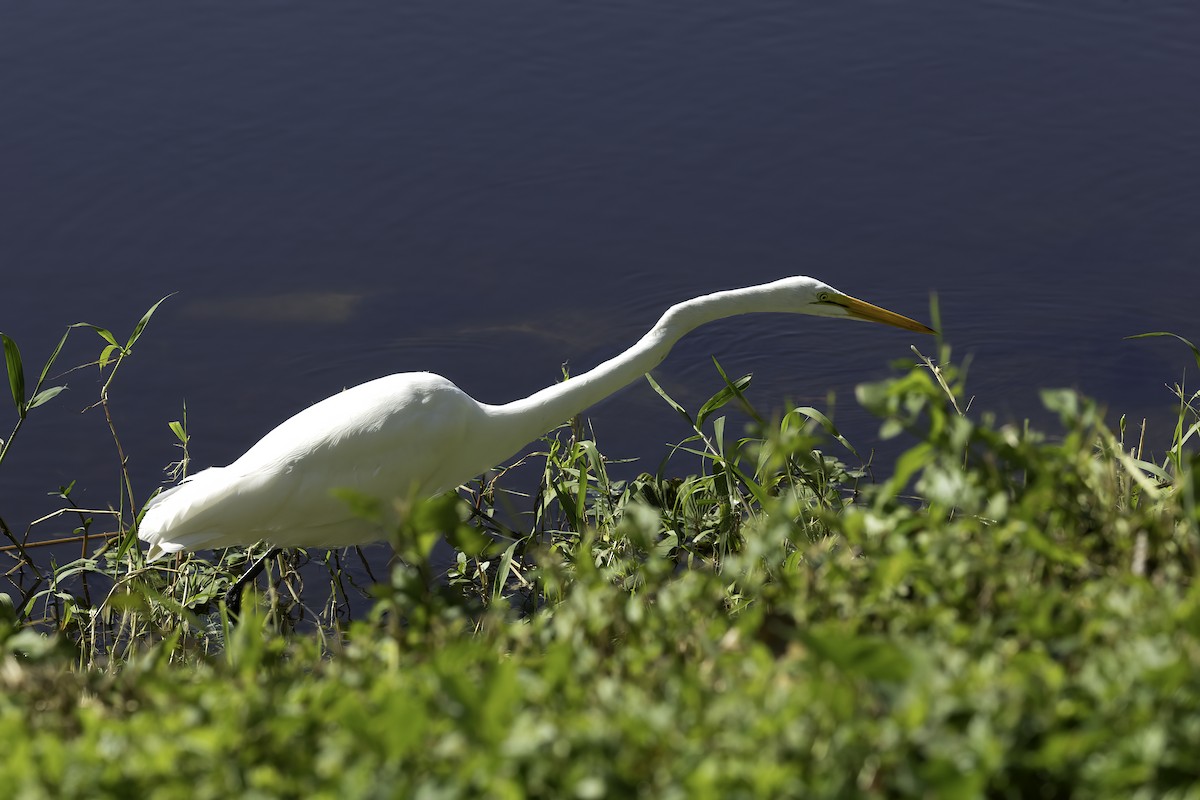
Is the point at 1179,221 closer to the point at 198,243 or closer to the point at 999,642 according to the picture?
the point at 198,243

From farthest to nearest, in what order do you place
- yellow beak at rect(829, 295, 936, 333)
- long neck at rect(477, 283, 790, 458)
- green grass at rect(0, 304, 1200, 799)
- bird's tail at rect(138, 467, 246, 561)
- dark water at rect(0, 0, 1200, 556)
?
dark water at rect(0, 0, 1200, 556) < yellow beak at rect(829, 295, 936, 333) < long neck at rect(477, 283, 790, 458) < bird's tail at rect(138, 467, 246, 561) < green grass at rect(0, 304, 1200, 799)

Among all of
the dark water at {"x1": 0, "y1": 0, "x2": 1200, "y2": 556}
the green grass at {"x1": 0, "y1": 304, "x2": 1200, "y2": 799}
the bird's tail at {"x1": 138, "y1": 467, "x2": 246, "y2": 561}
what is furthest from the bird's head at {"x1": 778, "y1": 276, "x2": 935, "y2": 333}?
the green grass at {"x1": 0, "y1": 304, "x2": 1200, "y2": 799}

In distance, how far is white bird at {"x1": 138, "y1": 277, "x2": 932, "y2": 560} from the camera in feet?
12.7

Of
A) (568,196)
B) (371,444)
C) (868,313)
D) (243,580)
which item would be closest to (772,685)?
(371,444)

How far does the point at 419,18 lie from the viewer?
8.09m

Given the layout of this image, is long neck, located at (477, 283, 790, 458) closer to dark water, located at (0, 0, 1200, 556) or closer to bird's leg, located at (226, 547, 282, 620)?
bird's leg, located at (226, 547, 282, 620)

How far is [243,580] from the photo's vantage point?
4254 mm

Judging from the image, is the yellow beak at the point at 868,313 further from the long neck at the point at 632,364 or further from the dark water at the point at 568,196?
the dark water at the point at 568,196

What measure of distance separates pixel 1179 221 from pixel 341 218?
396 cm

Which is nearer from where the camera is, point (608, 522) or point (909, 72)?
point (608, 522)

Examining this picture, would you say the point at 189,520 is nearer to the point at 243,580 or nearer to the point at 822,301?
the point at 243,580

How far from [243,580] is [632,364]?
1.41 meters

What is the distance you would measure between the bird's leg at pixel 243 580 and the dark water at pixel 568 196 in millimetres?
984

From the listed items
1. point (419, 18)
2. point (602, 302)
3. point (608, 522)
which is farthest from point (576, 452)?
point (419, 18)
